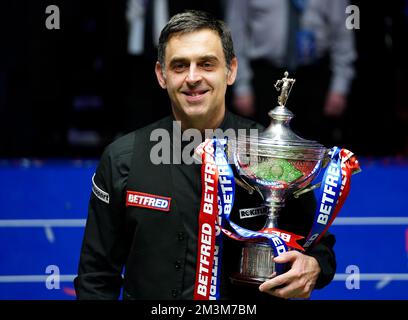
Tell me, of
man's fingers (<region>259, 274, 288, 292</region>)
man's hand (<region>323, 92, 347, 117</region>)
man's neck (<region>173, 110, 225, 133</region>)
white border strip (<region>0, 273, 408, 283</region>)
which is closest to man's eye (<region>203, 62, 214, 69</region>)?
man's neck (<region>173, 110, 225, 133</region>)

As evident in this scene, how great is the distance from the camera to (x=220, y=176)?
2.15 meters

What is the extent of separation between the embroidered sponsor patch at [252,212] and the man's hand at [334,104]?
2210mm

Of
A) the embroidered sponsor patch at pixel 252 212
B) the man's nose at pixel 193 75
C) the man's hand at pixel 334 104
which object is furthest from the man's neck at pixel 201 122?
the man's hand at pixel 334 104

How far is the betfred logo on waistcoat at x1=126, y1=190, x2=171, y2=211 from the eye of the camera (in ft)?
7.41

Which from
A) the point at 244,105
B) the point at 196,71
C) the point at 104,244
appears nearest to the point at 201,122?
the point at 196,71

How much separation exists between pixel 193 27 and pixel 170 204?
1.51ft

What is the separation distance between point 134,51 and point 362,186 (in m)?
1.50

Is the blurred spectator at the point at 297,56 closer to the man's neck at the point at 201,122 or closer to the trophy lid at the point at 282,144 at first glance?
the man's neck at the point at 201,122

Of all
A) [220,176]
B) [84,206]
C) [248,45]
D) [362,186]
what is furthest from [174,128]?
[248,45]

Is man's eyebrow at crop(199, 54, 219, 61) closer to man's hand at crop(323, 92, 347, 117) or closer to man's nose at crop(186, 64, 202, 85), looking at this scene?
man's nose at crop(186, 64, 202, 85)

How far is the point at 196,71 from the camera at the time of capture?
7.25ft

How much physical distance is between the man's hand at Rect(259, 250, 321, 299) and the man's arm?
45cm

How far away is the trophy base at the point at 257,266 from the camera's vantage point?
83.0 inches

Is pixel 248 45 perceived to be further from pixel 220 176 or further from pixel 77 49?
pixel 220 176
